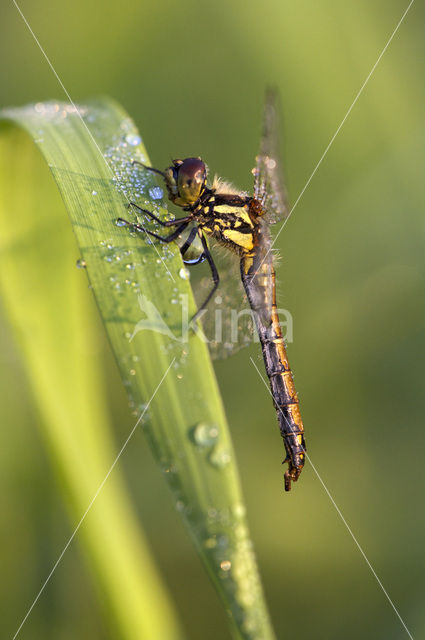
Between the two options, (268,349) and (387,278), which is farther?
(387,278)

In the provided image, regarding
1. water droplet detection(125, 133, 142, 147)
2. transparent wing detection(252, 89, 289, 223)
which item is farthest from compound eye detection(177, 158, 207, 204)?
transparent wing detection(252, 89, 289, 223)

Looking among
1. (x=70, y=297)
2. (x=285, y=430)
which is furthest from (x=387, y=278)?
(x=70, y=297)

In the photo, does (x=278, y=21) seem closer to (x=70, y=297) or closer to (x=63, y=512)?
(x=70, y=297)

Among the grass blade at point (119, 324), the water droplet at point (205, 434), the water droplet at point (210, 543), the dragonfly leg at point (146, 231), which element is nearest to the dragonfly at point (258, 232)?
the dragonfly leg at point (146, 231)

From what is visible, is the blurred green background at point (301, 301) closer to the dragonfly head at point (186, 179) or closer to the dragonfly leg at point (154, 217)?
the dragonfly head at point (186, 179)

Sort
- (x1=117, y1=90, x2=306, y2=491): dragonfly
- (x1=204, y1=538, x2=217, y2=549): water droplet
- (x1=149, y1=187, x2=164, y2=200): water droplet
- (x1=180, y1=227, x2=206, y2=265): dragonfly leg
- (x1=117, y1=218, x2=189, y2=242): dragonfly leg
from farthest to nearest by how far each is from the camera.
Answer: (x1=117, y1=90, x2=306, y2=491): dragonfly < (x1=180, y1=227, x2=206, y2=265): dragonfly leg < (x1=149, y1=187, x2=164, y2=200): water droplet < (x1=117, y1=218, x2=189, y2=242): dragonfly leg < (x1=204, y1=538, x2=217, y2=549): water droplet

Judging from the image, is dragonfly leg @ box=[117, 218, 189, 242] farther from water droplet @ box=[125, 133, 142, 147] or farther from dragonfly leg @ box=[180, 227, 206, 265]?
water droplet @ box=[125, 133, 142, 147]

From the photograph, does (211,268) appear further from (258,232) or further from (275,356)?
(275,356)
